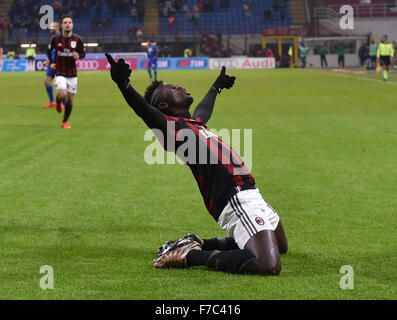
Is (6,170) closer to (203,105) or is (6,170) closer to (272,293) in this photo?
(203,105)

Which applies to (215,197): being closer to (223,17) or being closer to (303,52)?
(303,52)

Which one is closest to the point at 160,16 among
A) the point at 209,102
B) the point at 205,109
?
the point at 209,102

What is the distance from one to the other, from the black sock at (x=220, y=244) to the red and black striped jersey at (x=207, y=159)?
0.37 meters

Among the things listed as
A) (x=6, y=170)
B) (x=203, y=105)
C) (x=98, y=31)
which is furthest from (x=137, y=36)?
(x=203, y=105)

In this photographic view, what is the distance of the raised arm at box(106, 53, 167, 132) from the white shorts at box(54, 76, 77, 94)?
425 inches

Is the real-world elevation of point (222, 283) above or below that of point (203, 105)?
below

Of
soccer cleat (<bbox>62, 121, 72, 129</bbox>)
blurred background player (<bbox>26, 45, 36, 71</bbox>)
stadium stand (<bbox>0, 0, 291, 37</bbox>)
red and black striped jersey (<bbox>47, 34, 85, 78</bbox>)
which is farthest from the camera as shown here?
stadium stand (<bbox>0, 0, 291, 37</bbox>)

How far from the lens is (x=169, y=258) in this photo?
551 cm

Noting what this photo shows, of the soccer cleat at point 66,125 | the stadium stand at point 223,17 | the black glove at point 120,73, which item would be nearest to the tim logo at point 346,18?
the stadium stand at point 223,17

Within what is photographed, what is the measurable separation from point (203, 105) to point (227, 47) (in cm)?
5596

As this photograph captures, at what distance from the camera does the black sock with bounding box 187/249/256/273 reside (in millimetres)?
5273

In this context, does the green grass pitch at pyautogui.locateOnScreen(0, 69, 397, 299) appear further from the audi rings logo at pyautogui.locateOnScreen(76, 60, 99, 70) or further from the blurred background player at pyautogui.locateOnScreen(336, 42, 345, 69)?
the audi rings logo at pyautogui.locateOnScreen(76, 60, 99, 70)
